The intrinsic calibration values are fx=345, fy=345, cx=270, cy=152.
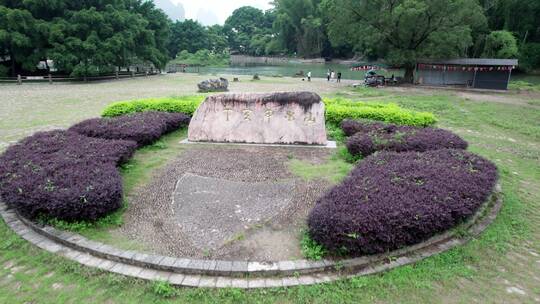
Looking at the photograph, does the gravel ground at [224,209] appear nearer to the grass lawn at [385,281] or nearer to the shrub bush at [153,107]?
the grass lawn at [385,281]

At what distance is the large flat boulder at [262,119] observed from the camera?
26.7 feet

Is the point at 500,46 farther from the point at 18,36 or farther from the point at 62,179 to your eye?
the point at 18,36

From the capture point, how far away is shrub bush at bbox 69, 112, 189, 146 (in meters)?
7.62

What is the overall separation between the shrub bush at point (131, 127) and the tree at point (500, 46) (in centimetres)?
3572

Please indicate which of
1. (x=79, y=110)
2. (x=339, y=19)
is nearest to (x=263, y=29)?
(x=339, y=19)

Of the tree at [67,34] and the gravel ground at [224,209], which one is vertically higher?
the tree at [67,34]

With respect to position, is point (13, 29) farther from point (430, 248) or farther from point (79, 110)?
point (430, 248)

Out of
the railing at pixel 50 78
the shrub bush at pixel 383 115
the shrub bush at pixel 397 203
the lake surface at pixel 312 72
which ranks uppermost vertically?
the lake surface at pixel 312 72

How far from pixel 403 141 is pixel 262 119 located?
3219mm

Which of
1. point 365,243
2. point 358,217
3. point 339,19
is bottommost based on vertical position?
point 365,243

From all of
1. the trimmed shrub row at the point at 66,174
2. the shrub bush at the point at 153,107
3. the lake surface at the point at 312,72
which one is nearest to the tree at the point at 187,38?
the lake surface at the point at 312,72

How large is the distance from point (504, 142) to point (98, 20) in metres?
25.7

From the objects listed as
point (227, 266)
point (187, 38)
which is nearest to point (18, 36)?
point (227, 266)

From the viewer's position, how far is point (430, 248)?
13.2 feet
